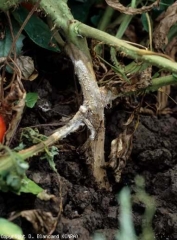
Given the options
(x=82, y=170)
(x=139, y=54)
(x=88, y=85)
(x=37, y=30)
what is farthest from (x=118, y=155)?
(x=37, y=30)

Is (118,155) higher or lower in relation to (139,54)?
lower

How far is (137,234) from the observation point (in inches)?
55.9

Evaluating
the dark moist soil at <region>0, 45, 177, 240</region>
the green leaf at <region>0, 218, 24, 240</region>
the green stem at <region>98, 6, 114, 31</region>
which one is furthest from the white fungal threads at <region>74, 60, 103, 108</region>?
the green leaf at <region>0, 218, 24, 240</region>

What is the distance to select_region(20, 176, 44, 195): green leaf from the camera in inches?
51.7

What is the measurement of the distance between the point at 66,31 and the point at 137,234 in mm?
635

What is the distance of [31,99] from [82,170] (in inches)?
11.1

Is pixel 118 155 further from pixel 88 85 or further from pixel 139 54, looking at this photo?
pixel 139 54

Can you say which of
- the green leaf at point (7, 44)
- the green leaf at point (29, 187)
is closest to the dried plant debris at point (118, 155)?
the green leaf at point (29, 187)

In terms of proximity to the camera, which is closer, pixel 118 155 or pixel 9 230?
pixel 9 230

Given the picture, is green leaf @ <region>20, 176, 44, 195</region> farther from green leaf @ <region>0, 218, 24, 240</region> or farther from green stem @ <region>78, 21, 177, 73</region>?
green stem @ <region>78, 21, 177, 73</region>

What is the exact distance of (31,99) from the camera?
158 centimetres

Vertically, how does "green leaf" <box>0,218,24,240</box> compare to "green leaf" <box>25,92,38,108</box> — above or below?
below

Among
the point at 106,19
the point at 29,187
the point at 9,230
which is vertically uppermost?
the point at 106,19

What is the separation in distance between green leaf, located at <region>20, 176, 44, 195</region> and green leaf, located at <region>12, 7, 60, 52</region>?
0.51 metres
